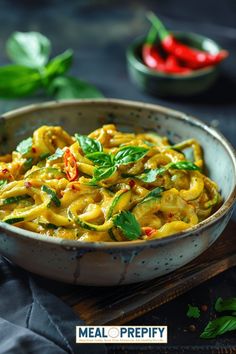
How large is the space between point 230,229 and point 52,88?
2.37 metres

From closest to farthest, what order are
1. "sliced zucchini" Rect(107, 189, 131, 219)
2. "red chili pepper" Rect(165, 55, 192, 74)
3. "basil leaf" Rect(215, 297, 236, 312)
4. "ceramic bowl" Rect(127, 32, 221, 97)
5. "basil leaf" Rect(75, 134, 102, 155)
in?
"sliced zucchini" Rect(107, 189, 131, 219) < "basil leaf" Rect(215, 297, 236, 312) < "basil leaf" Rect(75, 134, 102, 155) < "ceramic bowl" Rect(127, 32, 221, 97) < "red chili pepper" Rect(165, 55, 192, 74)

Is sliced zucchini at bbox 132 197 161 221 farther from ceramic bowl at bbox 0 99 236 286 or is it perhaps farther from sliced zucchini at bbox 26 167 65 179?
sliced zucchini at bbox 26 167 65 179

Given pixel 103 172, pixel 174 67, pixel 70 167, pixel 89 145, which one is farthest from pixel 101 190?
pixel 174 67

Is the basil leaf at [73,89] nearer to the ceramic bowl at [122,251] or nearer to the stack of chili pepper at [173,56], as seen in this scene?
the stack of chili pepper at [173,56]

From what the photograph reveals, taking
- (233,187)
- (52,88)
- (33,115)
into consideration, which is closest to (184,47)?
(52,88)

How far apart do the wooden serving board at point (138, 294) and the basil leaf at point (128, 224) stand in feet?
1.11

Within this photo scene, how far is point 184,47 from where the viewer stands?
19.5 ft

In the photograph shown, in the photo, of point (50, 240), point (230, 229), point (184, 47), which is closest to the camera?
point (50, 240)

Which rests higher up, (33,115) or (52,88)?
(33,115)

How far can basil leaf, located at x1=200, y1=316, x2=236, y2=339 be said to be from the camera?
9.46 feet

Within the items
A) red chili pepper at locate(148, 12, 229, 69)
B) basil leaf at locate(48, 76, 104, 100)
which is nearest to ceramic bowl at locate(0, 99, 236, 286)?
basil leaf at locate(48, 76, 104, 100)

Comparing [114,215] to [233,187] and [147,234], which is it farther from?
[233,187]

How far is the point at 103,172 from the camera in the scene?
3.03 metres

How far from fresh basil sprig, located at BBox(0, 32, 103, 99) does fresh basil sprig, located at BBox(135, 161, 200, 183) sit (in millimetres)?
1948
